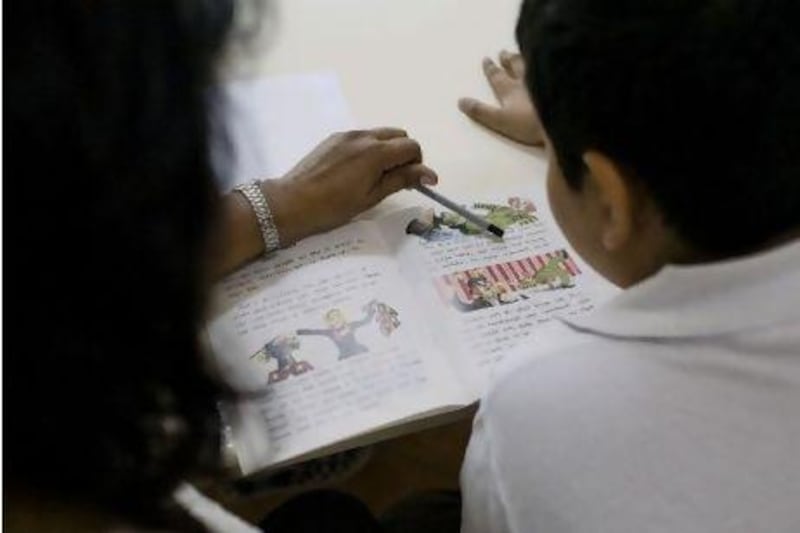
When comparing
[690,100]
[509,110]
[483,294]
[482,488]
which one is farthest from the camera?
[509,110]

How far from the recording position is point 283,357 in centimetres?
86

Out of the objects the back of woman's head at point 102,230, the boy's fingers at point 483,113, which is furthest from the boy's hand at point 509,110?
the back of woman's head at point 102,230

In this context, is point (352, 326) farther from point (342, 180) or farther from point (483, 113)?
point (483, 113)

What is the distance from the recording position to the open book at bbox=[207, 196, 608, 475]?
82 centimetres

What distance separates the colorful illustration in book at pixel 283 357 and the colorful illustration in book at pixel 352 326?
0.01m

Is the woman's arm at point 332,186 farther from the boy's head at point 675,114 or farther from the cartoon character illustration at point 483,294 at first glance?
the boy's head at point 675,114

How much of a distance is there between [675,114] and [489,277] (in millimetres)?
302

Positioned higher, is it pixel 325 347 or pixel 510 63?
pixel 510 63

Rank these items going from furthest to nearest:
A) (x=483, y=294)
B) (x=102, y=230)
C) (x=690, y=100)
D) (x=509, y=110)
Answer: (x=509, y=110)
(x=483, y=294)
(x=690, y=100)
(x=102, y=230)

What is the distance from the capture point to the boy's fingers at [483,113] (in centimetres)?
106

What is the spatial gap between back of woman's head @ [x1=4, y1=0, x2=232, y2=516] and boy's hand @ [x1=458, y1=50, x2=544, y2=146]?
562 mm

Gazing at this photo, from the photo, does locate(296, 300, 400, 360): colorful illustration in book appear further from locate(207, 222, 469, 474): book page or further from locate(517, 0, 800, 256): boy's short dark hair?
locate(517, 0, 800, 256): boy's short dark hair

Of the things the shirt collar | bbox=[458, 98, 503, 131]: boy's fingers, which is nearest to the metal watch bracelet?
bbox=[458, 98, 503, 131]: boy's fingers

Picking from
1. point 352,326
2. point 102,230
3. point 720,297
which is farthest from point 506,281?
point 102,230
